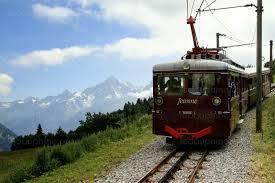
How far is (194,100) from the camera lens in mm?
14914

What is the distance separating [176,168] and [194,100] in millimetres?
3595

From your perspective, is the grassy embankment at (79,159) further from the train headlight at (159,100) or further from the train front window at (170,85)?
the train front window at (170,85)

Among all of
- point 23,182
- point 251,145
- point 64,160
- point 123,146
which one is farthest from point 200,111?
point 23,182

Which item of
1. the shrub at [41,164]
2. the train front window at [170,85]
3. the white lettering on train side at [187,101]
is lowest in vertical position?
the shrub at [41,164]

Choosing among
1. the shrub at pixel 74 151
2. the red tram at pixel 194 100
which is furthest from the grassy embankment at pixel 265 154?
the shrub at pixel 74 151

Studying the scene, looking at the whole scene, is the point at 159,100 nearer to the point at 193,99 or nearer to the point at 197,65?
the point at 193,99

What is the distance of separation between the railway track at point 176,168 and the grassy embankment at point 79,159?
1.65m

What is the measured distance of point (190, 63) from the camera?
15.0 metres

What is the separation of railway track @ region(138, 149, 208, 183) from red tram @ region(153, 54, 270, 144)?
0.83 metres

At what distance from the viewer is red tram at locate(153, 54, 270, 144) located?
1481 centimetres

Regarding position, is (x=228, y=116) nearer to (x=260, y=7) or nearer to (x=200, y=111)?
(x=200, y=111)

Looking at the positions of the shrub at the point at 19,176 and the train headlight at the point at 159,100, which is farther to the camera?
the train headlight at the point at 159,100

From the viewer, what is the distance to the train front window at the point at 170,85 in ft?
49.8

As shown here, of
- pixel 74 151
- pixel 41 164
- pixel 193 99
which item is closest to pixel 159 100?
pixel 193 99
